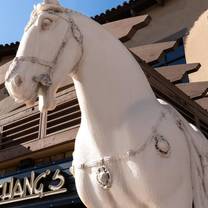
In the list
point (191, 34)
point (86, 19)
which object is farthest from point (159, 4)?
point (86, 19)

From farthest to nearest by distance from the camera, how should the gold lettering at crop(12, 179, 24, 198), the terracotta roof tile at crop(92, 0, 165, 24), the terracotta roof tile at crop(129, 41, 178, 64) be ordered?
the terracotta roof tile at crop(92, 0, 165, 24), the terracotta roof tile at crop(129, 41, 178, 64), the gold lettering at crop(12, 179, 24, 198)

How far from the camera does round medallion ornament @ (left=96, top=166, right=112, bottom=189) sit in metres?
1.90

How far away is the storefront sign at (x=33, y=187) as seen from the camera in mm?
3877

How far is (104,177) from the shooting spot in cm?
192

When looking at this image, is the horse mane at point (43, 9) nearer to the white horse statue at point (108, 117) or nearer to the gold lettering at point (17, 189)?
the white horse statue at point (108, 117)

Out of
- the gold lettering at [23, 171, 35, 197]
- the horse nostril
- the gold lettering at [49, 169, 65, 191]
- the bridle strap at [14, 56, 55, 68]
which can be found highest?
the gold lettering at [23, 171, 35, 197]

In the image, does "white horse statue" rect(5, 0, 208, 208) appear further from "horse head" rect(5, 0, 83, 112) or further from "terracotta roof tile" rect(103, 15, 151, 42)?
"terracotta roof tile" rect(103, 15, 151, 42)

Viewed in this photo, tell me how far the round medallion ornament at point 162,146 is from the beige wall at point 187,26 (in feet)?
22.1

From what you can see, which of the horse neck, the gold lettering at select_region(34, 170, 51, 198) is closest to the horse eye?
the horse neck

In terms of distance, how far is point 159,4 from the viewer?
1002 cm

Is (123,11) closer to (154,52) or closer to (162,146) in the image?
(154,52)

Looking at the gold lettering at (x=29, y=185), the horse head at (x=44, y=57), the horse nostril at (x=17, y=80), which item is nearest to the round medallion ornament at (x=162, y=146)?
the horse head at (x=44, y=57)

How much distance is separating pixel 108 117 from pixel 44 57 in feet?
1.49

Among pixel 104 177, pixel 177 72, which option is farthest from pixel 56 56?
pixel 177 72
